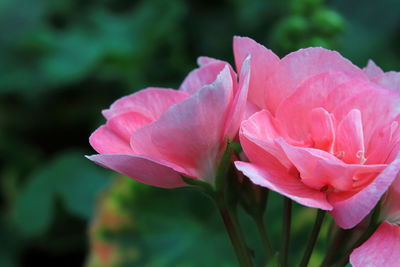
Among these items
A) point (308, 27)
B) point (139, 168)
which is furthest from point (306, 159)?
point (308, 27)

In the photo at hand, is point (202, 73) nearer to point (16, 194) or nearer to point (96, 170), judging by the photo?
point (96, 170)

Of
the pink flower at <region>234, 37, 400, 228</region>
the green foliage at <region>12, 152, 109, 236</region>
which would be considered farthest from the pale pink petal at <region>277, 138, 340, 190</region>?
the green foliage at <region>12, 152, 109, 236</region>

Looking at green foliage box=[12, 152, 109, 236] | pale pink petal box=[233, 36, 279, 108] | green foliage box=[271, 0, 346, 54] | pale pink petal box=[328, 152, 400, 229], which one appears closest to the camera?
pale pink petal box=[328, 152, 400, 229]

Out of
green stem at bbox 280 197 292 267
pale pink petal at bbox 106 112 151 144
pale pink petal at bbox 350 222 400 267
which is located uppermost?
pale pink petal at bbox 106 112 151 144

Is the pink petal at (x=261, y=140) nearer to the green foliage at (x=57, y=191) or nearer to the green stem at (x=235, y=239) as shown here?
the green stem at (x=235, y=239)

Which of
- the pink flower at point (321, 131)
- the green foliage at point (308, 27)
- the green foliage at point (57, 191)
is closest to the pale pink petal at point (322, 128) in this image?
the pink flower at point (321, 131)

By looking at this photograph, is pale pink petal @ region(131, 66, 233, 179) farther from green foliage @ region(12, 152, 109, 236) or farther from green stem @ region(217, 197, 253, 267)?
green foliage @ region(12, 152, 109, 236)

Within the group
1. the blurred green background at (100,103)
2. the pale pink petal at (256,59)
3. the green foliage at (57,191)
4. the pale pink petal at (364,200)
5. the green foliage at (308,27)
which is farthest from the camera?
the green foliage at (57,191)
